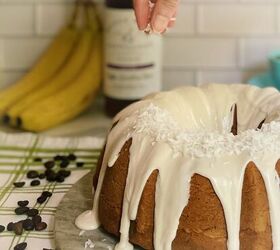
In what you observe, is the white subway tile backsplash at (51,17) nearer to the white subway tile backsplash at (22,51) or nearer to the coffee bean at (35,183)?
the white subway tile backsplash at (22,51)

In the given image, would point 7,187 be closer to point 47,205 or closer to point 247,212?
point 47,205

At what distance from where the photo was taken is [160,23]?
88 cm

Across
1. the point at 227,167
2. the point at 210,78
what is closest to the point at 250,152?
the point at 227,167

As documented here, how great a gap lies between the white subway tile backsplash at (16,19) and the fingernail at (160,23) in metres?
0.69

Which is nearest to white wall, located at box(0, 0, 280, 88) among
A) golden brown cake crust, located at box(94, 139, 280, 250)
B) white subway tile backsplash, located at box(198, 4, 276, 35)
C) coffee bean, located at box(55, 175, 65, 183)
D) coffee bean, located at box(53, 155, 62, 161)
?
white subway tile backsplash, located at box(198, 4, 276, 35)

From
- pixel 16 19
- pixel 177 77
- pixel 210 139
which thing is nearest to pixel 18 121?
pixel 16 19

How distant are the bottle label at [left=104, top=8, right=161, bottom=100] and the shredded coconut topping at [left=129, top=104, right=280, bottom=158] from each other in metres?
0.49

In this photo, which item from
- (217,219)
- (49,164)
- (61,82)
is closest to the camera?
(217,219)

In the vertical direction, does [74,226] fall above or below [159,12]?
below

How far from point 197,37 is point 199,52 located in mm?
33

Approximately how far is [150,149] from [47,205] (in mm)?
221

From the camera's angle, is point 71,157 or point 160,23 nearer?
point 160,23

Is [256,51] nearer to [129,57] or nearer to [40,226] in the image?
[129,57]

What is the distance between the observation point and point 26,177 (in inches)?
44.8
